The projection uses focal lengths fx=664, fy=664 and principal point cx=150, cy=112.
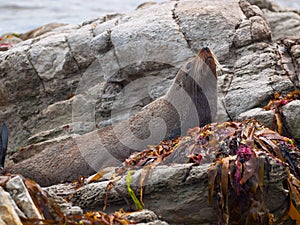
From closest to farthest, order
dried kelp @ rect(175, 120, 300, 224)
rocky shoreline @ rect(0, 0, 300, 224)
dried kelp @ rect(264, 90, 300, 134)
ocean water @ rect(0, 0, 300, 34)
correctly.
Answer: dried kelp @ rect(175, 120, 300, 224) < dried kelp @ rect(264, 90, 300, 134) < rocky shoreline @ rect(0, 0, 300, 224) < ocean water @ rect(0, 0, 300, 34)

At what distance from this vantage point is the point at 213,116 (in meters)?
8.88

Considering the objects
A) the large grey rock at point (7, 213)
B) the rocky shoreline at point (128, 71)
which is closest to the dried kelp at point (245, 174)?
the rocky shoreline at point (128, 71)

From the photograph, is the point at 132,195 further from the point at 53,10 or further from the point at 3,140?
the point at 53,10

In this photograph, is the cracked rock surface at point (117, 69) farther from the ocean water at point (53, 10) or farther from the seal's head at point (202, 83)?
the ocean water at point (53, 10)

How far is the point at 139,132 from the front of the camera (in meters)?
8.67

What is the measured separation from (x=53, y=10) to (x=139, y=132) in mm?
11372

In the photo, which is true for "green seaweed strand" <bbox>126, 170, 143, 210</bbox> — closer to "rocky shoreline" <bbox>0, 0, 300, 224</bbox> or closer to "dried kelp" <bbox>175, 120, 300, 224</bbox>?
"dried kelp" <bbox>175, 120, 300, 224</bbox>

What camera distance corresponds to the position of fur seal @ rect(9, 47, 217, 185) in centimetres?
849

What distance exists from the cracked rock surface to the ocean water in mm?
5942

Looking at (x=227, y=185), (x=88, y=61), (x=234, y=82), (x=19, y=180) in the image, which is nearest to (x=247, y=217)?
(x=227, y=185)

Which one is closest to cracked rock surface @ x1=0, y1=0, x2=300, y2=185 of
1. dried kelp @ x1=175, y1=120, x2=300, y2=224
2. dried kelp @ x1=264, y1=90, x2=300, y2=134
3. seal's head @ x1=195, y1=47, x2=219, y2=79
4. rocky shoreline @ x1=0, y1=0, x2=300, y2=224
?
rocky shoreline @ x1=0, y1=0, x2=300, y2=224

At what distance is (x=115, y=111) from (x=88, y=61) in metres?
1.07

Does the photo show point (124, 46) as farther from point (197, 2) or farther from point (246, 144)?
point (246, 144)

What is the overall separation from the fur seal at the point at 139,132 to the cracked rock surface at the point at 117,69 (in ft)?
0.07
